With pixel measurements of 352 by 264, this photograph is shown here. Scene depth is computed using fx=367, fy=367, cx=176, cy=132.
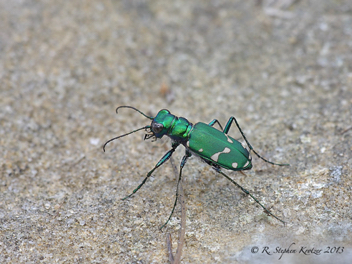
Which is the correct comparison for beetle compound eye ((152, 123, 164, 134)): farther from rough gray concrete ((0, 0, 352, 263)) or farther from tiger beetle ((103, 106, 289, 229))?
rough gray concrete ((0, 0, 352, 263))

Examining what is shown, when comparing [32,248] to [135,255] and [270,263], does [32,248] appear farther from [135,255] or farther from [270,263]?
[270,263]

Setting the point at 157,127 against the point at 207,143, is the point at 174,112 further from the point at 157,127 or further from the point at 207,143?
the point at 207,143

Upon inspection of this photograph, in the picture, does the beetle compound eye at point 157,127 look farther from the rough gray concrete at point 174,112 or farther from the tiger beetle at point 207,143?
the rough gray concrete at point 174,112

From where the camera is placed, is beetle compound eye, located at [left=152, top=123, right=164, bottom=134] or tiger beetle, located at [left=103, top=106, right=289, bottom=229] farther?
beetle compound eye, located at [left=152, top=123, right=164, bottom=134]

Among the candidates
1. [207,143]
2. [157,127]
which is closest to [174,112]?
[157,127]

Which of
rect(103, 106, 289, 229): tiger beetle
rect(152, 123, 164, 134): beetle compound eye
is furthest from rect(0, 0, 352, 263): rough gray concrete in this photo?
rect(152, 123, 164, 134): beetle compound eye

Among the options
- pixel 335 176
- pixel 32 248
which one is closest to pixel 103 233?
pixel 32 248

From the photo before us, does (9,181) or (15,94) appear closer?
(9,181)

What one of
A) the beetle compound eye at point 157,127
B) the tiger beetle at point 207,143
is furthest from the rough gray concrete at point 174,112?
the beetle compound eye at point 157,127
